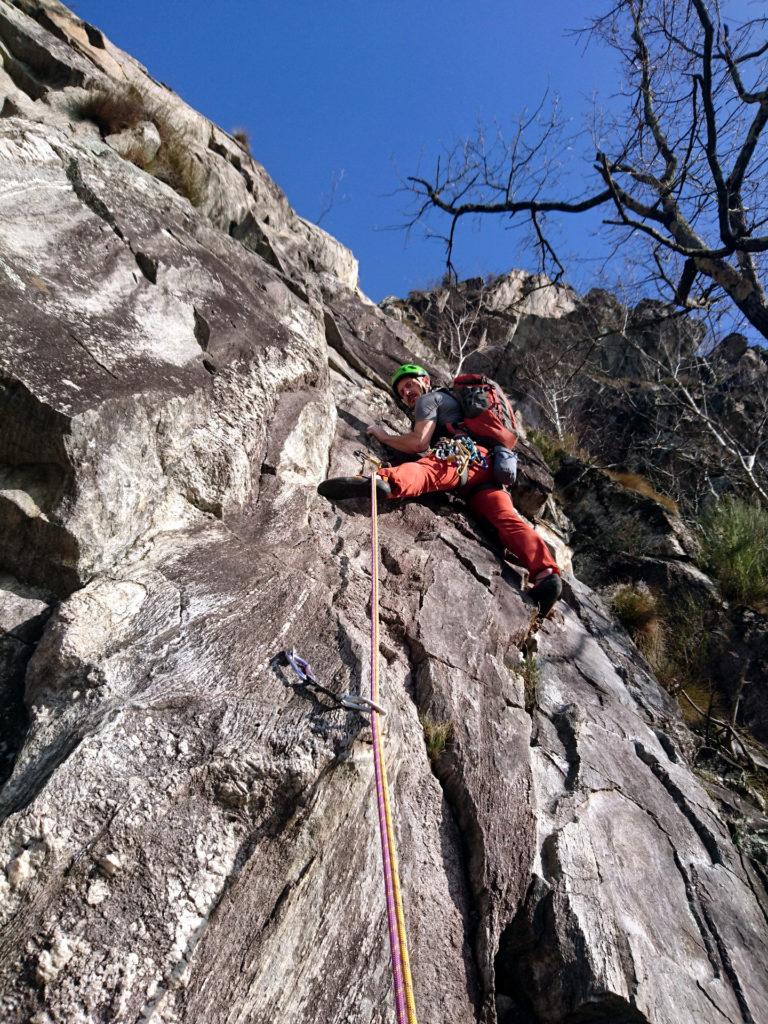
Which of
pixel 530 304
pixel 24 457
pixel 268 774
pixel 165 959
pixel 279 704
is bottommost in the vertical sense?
pixel 165 959

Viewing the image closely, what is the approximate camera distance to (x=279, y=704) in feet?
8.83

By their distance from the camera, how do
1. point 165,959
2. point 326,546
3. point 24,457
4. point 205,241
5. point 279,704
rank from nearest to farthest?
point 165,959 → point 279,704 → point 24,457 → point 326,546 → point 205,241

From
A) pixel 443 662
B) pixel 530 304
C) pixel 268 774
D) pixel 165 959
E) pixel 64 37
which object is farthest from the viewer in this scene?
pixel 530 304

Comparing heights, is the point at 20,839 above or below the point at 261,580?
below

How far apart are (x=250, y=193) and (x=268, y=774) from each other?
8684 millimetres

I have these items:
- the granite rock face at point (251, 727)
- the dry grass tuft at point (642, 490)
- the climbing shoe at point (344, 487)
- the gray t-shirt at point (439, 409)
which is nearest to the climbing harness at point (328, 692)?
the granite rock face at point (251, 727)

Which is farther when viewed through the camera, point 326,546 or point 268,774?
point 326,546

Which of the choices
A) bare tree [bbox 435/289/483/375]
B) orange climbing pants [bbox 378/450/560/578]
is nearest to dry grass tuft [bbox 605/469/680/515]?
orange climbing pants [bbox 378/450/560/578]

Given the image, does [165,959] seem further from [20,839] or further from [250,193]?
[250,193]

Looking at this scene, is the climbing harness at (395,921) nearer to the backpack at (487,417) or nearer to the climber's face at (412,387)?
the backpack at (487,417)

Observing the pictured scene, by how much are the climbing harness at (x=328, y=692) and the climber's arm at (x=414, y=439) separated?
9.72 ft

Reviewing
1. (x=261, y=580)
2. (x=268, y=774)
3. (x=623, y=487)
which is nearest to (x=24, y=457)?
(x=261, y=580)

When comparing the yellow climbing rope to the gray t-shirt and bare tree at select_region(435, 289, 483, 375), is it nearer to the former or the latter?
the gray t-shirt

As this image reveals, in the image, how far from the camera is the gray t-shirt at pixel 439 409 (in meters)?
5.65
